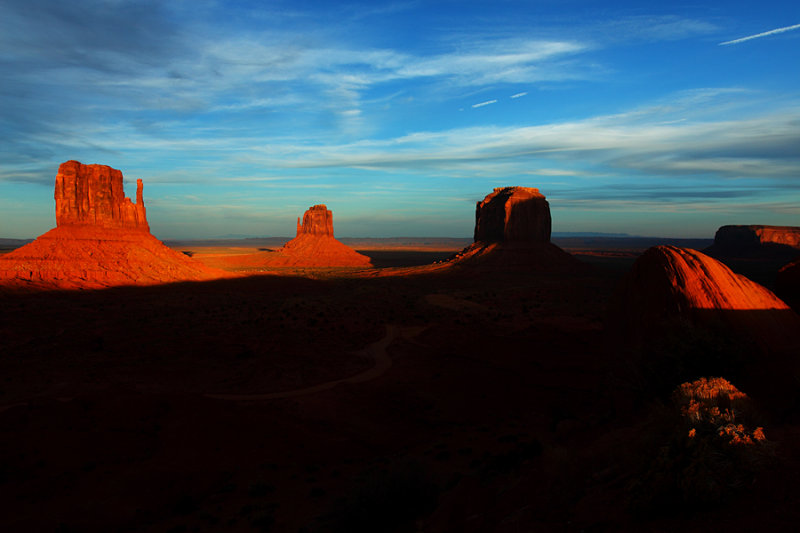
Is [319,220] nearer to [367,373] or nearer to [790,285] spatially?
[367,373]

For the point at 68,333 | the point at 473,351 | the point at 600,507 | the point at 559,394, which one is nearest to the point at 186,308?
the point at 68,333

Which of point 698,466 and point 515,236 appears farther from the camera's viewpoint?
point 515,236

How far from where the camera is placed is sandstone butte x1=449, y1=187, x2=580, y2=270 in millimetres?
86375

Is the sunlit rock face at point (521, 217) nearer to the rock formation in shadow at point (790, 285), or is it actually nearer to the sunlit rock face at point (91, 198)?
the sunlit rock face at point (91, 198)

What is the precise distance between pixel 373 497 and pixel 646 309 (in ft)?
42.6

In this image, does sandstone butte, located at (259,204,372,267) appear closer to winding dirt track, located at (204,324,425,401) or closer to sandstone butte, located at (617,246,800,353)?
winding dirt track, located at (204,324,425,401)

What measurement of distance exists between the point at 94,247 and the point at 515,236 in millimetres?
75744

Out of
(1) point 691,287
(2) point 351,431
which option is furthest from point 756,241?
(2) point 351,431

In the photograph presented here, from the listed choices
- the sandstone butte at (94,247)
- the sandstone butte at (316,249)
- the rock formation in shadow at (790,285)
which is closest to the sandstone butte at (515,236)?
the sandstone butte at (316,249)

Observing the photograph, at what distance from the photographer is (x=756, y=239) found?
5157 inches

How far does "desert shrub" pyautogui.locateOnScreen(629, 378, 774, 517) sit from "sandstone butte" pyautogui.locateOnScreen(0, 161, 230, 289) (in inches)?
2263

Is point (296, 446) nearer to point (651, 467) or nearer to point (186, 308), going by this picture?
point (651, 467)

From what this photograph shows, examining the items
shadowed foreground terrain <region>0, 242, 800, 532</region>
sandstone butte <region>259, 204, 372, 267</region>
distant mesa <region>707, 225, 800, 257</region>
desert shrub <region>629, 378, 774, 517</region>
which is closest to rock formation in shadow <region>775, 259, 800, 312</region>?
shadowed foreground terrain <region>0, 242, 800, 532</region>

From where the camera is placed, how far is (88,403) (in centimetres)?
1670
